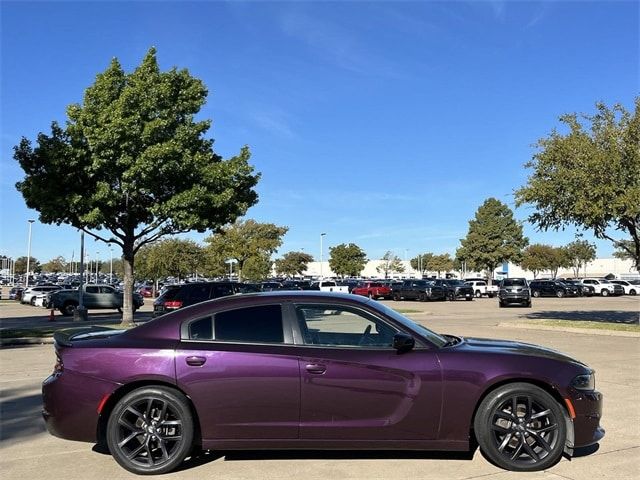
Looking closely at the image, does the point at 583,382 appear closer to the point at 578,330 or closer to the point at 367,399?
the point at 367,399

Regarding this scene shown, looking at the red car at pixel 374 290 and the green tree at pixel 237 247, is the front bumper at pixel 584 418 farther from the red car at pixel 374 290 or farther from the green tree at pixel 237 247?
the green tree at pixel 237 247

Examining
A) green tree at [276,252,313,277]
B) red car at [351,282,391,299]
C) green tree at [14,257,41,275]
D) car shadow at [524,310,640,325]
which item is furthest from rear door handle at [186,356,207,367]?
green tree at [14,257,41,275]

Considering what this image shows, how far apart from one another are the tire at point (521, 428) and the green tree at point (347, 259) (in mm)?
89809

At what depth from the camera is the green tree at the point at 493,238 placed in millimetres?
70750

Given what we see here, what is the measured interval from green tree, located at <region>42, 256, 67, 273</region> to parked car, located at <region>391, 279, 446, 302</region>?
531ft

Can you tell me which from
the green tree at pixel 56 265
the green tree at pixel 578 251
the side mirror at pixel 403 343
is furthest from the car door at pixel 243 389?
the green tree at pixel 56 265

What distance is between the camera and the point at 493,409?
496 cm

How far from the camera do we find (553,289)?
54469 mm

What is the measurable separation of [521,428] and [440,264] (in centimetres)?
13165

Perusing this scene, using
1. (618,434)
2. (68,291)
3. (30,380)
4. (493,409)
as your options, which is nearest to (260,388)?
(493,409)

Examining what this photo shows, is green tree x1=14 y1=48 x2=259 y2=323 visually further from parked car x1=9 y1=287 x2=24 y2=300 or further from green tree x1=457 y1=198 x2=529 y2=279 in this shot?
green tree x1=457 y1=198 x2=529 y2=279

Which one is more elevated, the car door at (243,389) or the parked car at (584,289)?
the parked car at (584,289)

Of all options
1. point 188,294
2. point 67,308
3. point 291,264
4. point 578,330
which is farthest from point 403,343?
point 291,264

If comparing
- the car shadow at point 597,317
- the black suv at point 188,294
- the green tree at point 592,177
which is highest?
the green tree at point 592,177
